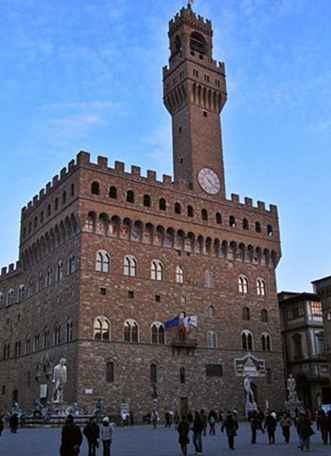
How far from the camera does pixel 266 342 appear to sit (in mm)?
47000

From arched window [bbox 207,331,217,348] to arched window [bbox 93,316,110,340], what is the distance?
9148 mm

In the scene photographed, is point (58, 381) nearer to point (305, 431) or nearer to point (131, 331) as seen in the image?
point (131, 331)

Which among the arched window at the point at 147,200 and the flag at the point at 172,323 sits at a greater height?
the arched window at the point at 147,200

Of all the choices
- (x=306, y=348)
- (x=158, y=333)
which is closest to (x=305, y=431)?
(x=158, y=333)

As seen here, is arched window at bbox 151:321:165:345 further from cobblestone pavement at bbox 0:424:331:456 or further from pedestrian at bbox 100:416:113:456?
pedestrian at bbox 100:416:113:456

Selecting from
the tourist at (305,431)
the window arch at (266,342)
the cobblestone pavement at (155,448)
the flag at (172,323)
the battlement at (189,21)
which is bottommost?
the cobblestone pavement at (155,448)

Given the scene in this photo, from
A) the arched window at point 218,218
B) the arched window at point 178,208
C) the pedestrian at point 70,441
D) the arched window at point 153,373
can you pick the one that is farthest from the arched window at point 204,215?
the pedestrian at point 70,441

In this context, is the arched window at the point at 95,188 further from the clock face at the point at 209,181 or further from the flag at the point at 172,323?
the flag at the point at 172,323

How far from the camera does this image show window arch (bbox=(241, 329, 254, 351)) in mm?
45500

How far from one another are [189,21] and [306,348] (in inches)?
1328

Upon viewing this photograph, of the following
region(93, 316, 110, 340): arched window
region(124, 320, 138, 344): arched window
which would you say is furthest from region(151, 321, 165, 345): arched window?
region(93, 316, 110, 340): arched window

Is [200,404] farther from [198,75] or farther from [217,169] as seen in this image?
[198,75]

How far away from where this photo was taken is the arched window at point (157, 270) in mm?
42125

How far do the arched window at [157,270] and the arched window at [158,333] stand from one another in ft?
11.6
